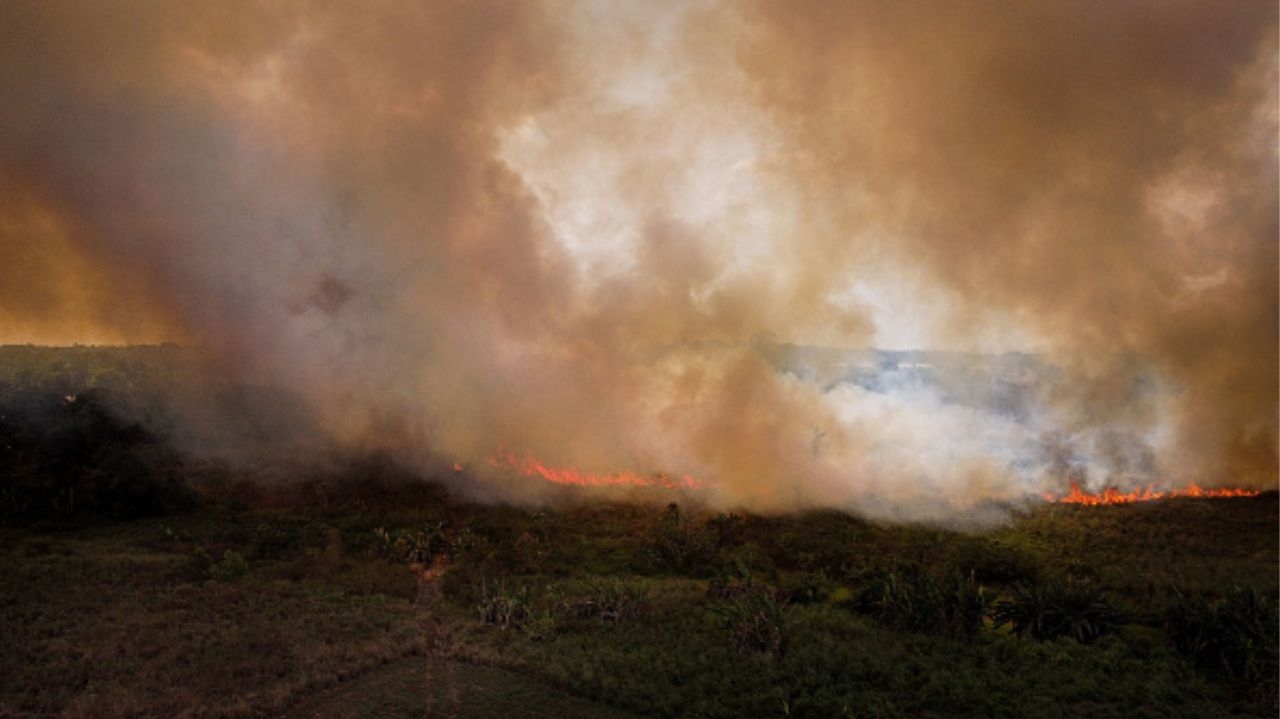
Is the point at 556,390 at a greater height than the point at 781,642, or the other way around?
the point at 556,390

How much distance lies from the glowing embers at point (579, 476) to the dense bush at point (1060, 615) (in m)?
13.2

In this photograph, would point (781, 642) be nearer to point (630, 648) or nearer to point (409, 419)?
point (630, 648)

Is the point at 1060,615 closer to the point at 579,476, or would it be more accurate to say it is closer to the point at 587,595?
the point at 587,595

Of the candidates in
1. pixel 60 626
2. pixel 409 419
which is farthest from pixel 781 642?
pixel 409 419

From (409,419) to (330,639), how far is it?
15060mm

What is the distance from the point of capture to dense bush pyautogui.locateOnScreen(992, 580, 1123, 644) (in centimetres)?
1418

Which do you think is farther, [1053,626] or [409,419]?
[409,419]

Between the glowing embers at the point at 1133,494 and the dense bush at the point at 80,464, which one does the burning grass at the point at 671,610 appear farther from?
the glowing embers at the point at 1133,494

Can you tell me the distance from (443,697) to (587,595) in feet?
16.6

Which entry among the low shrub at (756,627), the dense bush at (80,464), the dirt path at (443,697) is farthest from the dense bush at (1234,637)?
the dense bush at (80,464)

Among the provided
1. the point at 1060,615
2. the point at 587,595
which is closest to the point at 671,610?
the point at 587,595

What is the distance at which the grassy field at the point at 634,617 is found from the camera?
460 inches

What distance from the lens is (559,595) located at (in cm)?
1661

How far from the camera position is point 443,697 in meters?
11.8
